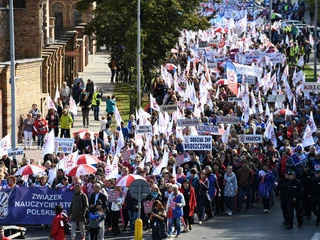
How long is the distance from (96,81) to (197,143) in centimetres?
2725

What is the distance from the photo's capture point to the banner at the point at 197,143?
31484 mm

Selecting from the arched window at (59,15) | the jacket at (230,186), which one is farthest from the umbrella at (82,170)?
the arched window at (59,15)

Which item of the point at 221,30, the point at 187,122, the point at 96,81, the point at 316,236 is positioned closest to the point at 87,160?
the point at 187,122

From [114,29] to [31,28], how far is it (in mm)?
4862

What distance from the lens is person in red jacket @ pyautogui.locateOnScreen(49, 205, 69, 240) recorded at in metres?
25.4

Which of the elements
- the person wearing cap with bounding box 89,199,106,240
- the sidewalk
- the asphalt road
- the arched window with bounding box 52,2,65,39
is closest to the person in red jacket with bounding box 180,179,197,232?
the asphalt road

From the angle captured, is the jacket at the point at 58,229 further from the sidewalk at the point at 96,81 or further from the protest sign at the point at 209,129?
the sidewalk at the point at 96,81

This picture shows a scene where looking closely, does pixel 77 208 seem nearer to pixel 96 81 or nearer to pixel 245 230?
pixel 245 230

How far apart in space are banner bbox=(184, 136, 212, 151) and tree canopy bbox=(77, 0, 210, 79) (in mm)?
18400

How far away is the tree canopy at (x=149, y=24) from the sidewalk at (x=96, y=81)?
2.09 m

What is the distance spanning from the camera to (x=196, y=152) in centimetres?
3244

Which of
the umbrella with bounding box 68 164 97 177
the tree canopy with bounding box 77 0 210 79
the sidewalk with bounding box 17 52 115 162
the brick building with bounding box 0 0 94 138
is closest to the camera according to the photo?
the umbrella with bounding box 68 164 97 177

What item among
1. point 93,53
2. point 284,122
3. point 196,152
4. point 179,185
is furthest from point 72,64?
point 179,185

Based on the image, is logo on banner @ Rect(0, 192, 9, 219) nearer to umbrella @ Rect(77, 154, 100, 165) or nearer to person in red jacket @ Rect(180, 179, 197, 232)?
umbrella @ Rect(77, 154, 100, 165)
